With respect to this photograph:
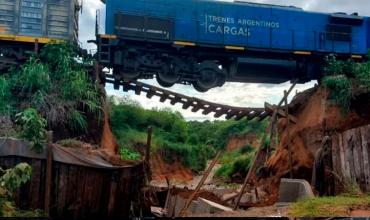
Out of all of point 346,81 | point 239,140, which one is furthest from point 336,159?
point 239,140

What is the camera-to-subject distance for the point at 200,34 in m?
18.6

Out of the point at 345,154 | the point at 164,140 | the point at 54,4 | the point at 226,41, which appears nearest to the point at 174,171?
the point at 164,140

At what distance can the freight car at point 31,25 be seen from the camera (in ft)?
54.3

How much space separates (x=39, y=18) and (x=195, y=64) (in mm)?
5689

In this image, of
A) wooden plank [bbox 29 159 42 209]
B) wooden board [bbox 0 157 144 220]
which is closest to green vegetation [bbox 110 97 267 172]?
wooden board [bbox 0 157 144 220]

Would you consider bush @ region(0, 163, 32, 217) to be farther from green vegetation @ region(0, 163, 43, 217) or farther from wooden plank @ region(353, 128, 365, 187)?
wooden plank @ region(353, 128, 365, 187)

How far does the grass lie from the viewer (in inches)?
374

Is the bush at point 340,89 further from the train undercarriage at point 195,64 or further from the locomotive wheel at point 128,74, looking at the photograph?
the locomotive wheel at point 128,74

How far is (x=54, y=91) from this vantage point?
15414 mm

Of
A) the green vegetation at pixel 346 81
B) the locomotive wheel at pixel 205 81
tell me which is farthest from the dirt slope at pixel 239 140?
the green vegetation at pixel 346 81

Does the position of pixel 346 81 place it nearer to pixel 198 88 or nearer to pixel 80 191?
pixel 198 88

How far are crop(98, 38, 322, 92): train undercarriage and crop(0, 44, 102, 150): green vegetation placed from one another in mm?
1464

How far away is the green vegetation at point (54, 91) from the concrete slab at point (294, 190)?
6.20 meters

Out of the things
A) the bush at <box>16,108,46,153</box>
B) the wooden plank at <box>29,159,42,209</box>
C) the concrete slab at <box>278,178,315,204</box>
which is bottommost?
the concrete slab at <box>278,178,315,204</box>
